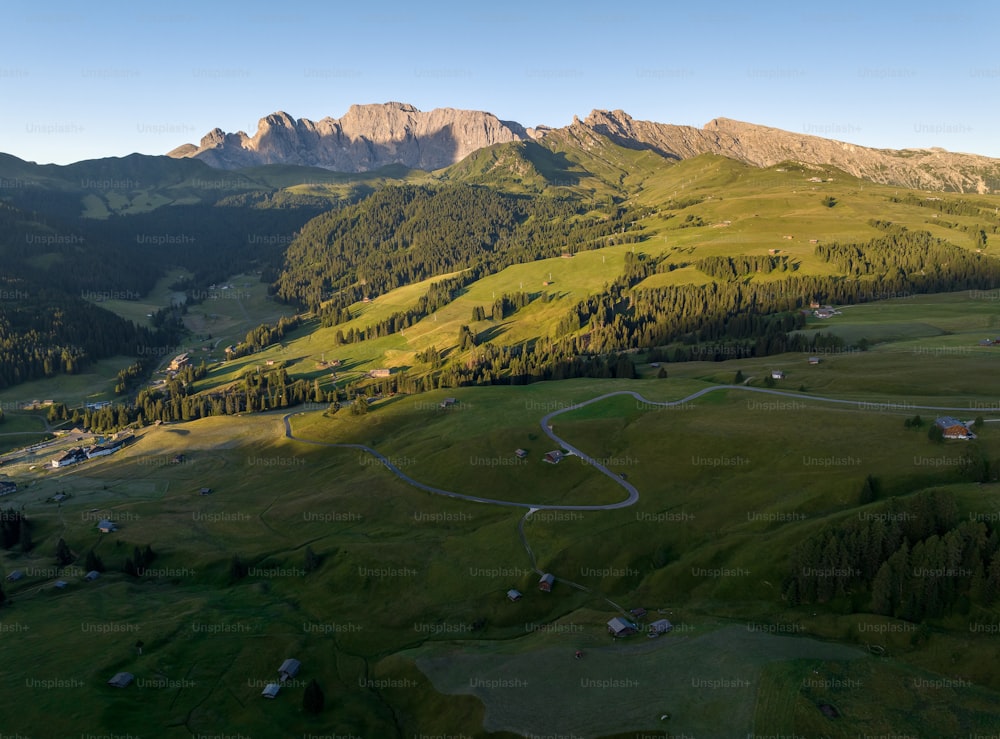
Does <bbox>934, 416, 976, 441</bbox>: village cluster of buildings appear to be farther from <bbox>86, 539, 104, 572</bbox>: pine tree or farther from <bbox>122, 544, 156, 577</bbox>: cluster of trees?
<bbox>86, 539, 104, 572</bbox>: pine tree

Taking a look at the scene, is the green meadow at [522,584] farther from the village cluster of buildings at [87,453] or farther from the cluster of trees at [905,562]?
the village cluster of buildings at [87,453]

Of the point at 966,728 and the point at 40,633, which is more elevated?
the point at 966,728

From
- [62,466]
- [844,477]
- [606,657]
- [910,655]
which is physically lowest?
[62,466]

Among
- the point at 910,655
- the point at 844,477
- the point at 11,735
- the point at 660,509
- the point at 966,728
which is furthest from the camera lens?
the point at 660,509

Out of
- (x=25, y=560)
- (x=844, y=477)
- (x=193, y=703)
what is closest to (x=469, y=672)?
(x=193, y=703)

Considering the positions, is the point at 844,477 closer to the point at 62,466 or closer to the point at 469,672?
the point at 469,672

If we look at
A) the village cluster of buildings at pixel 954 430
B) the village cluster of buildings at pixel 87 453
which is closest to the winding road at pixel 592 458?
the village cluster of buildings at pixel 954 430

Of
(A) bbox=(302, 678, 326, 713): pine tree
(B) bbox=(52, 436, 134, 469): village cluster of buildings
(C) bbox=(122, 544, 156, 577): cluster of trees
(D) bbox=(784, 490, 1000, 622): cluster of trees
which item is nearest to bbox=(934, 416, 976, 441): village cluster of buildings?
(D) bbox=(784, 490, 1000, 622): cluster of trees

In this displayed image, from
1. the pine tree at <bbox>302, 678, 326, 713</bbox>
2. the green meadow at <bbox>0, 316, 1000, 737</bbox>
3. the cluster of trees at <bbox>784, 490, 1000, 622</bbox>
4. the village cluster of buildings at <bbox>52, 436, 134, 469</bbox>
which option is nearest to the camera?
the green meadow at <bbox>0, 316, 1000, 737</bbox>

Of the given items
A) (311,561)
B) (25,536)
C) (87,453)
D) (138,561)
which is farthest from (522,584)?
(87,453)
